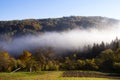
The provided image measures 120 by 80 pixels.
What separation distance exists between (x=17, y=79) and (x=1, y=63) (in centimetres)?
5411

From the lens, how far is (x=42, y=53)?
124 meters

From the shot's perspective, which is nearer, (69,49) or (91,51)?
(91,51)

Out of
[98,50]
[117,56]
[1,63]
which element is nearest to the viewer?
[1,63]

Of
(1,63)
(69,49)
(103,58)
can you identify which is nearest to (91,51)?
(69,49)

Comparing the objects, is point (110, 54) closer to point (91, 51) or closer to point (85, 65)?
point (85, 65)

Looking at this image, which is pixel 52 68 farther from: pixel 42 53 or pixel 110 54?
pixel 110 54

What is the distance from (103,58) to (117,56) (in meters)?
6.25

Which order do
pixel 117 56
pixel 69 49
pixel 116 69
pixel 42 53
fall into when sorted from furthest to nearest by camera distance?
pixel 69 49 → pixel 42 53 → pixel 117 56 → pixel 116 69

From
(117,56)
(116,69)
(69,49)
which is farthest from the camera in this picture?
(69,49)

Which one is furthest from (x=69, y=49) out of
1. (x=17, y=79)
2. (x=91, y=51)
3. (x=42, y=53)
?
(x=17, y=79)

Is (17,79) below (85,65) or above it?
above

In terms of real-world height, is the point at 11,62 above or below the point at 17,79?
below

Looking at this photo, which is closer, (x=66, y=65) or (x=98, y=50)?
(x=66, y=65)

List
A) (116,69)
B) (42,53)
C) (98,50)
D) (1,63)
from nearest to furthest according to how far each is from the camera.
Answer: (116,69) → (1,63) → (42,53) → (98,50)
